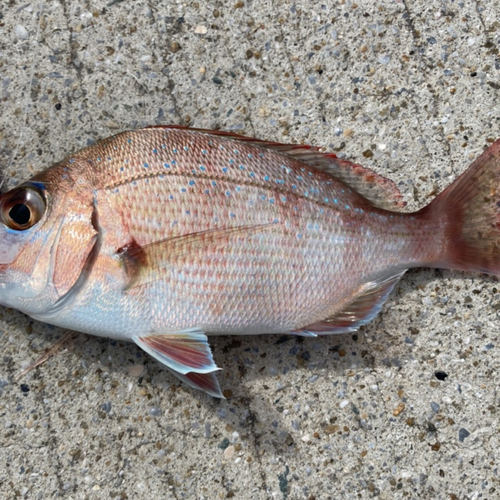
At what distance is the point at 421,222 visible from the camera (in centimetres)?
198

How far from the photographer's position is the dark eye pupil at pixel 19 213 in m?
1.76

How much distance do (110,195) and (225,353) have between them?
73cm

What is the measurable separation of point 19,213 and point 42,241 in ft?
0.37

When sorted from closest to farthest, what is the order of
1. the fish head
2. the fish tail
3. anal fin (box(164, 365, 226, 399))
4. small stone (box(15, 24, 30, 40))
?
the fish head → anal fin (box(164, 365, 226, 399)) → the fish tail → small stone (box(15, 24, 30, 40))

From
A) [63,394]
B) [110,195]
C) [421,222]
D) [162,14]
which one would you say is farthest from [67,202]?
[421,222]

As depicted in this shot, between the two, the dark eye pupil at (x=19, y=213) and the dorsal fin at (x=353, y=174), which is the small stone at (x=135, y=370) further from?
the dorsal fin at (x=353, y=174)

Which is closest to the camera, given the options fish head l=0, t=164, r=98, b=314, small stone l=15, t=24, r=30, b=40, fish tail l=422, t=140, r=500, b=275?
fish head l=0, t=164, r=98, b=314

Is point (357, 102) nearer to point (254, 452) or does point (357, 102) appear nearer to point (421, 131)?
point (421, 131)

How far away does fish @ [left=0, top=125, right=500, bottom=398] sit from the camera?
1769 millimetres

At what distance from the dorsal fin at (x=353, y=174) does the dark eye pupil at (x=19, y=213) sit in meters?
0.84

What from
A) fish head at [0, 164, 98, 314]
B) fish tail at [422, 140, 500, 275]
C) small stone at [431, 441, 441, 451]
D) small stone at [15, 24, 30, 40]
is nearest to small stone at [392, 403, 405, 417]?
small stone at [431, 441, 441, 451]

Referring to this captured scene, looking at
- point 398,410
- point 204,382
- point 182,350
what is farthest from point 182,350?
point 398,410

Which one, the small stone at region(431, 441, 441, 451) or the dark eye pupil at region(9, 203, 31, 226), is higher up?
the dark eye pupil at region(9, 203, 31, 226)

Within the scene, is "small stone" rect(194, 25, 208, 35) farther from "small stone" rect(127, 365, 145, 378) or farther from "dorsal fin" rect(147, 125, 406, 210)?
"small stone" rect(127, 365, 145, 378)
